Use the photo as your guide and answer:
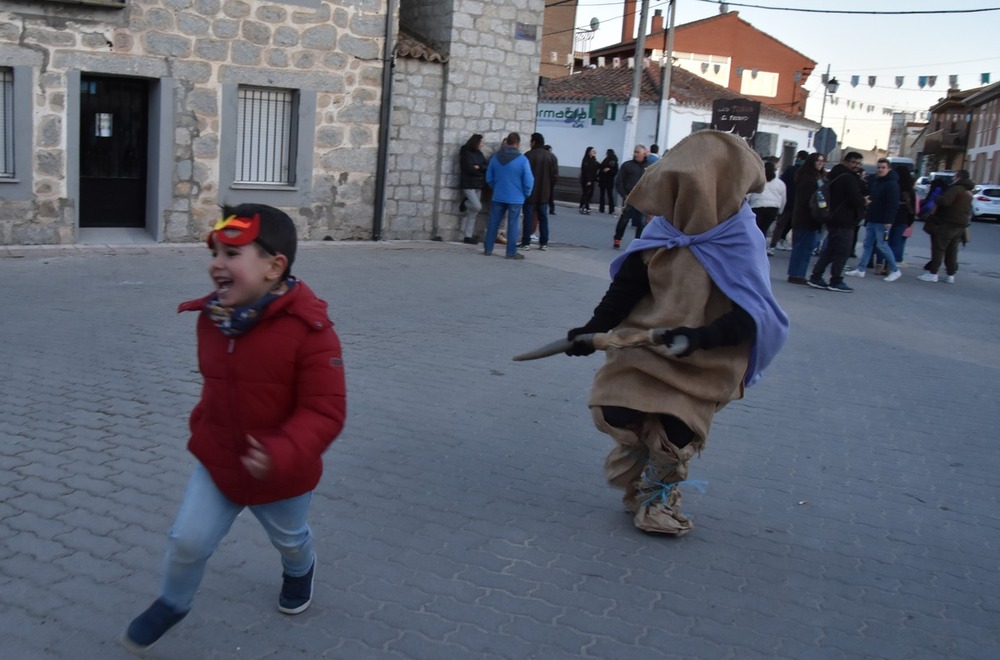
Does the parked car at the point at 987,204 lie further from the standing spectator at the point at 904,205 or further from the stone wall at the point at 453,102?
the stone wall at the point at 453,102

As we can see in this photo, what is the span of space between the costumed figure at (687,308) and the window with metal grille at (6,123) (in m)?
10.1

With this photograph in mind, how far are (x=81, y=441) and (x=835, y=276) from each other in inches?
412

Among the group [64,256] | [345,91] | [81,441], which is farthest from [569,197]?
[81,441]

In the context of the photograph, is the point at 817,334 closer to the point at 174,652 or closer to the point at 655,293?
the point at 655,293

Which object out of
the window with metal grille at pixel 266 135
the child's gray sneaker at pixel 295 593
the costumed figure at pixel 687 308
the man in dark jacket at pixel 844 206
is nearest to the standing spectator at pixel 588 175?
the window with metal grille at pixel 266 135

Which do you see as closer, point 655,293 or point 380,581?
point 380,581

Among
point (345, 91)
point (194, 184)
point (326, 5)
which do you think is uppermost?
point (326, 5)

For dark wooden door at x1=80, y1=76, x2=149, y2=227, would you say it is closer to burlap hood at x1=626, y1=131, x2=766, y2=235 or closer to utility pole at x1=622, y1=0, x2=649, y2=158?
burlap hood at x1=626, y1=131, x2=766, y2=235

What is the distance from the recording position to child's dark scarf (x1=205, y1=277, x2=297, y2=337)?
282cm

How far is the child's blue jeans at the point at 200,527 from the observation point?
2.92 m

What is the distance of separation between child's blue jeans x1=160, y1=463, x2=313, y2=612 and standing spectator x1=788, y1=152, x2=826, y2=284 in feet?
36.4

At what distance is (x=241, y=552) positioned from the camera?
3965mm

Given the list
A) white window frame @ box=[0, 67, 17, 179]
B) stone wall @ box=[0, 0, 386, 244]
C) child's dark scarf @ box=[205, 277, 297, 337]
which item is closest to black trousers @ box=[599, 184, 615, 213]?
stone wall @ box=[0, 0, 386, 244]

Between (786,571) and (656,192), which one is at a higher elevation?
(656,192)
